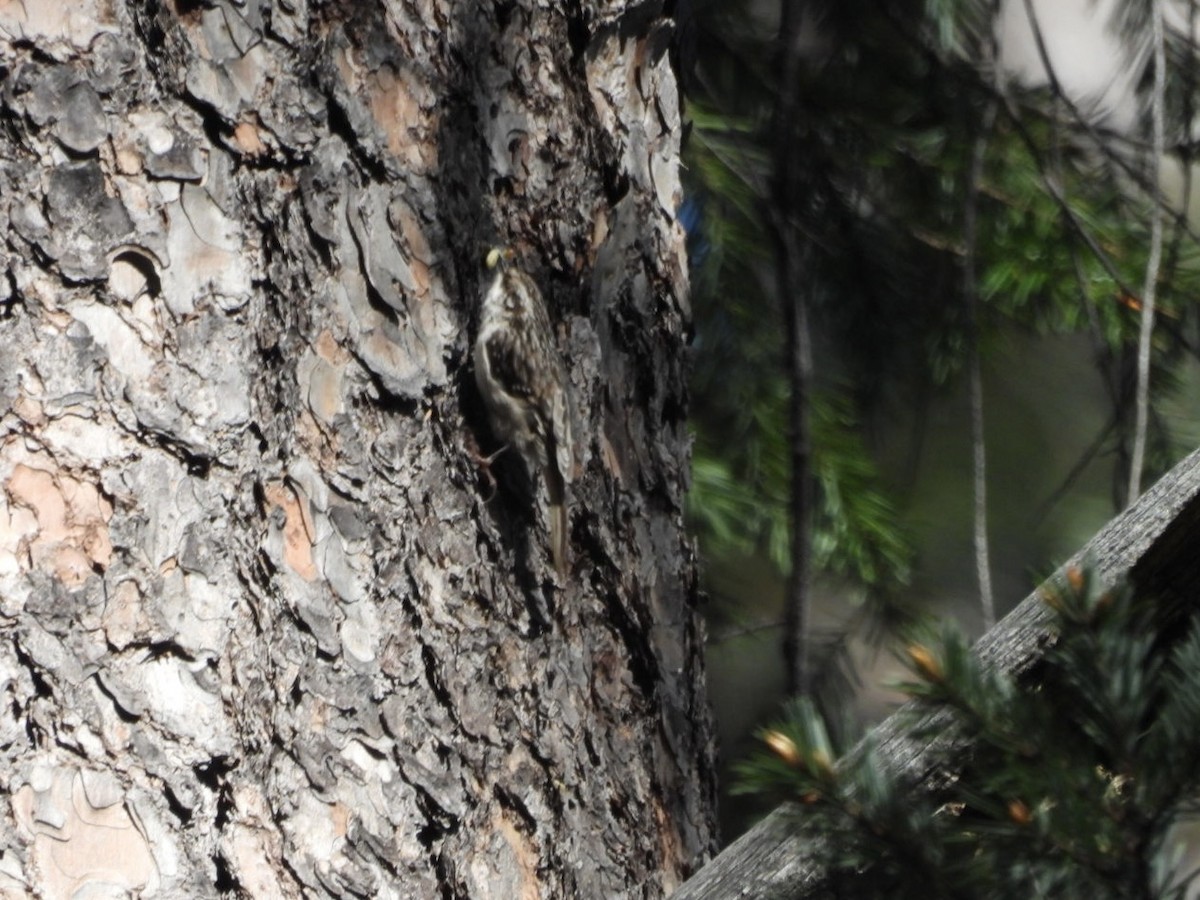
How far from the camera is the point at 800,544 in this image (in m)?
2.25

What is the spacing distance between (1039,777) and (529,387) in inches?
42.5

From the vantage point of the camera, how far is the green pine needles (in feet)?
3.17

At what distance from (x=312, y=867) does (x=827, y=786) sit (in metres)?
0.73

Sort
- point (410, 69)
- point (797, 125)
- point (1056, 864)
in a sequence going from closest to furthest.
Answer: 1. point (1056, 864)
2. point (410, 69)
3. point (797, 125)

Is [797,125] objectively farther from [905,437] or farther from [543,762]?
[543,762]

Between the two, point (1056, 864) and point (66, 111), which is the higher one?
point (66, 111)

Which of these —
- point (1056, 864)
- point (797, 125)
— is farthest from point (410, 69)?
point (797, 125)

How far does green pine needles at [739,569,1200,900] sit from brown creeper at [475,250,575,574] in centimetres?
78

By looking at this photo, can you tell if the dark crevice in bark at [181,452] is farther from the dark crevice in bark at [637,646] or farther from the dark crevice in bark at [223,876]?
the dark crevice in bark at [637,646]

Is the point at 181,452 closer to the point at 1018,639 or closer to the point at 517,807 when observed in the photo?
the point at 517,807

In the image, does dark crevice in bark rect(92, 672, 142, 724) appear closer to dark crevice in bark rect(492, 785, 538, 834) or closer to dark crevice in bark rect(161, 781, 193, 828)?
dark crevice in bark rect(161, 781, 193, 828)

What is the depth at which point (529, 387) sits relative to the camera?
1.94m

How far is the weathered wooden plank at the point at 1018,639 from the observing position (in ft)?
3.73

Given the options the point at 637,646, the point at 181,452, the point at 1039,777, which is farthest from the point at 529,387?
the point at 1039,777
